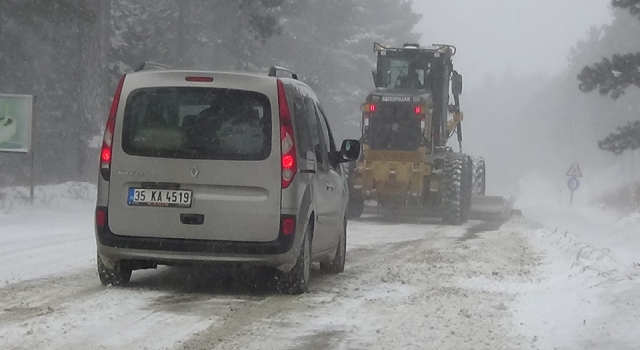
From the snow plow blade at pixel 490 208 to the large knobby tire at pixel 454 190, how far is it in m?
1.38

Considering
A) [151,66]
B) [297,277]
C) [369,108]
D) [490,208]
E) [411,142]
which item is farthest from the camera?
[490,208]

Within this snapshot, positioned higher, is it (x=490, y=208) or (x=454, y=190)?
(x=454, y=190)

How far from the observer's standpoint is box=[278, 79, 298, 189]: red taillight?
848 cm

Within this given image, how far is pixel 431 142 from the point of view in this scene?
22688mm

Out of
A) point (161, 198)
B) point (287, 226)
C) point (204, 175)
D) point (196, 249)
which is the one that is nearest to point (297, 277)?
point (287, 226)

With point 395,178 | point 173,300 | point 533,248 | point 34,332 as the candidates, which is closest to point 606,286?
point 173,300

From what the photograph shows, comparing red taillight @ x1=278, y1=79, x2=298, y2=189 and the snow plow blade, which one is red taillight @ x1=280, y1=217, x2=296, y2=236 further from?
the snow plow blade

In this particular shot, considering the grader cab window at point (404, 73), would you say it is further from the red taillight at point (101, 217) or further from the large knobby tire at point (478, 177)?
the red taillight at point (101, 217)

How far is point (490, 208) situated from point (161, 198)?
17.4 m

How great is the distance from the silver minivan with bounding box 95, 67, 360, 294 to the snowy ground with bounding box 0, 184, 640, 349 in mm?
397

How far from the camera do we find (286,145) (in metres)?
8.54

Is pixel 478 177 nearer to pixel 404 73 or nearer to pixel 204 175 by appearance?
pixel 404 73

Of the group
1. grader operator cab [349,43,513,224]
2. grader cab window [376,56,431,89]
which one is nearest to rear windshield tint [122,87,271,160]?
grader operator cab [349,43,513,224]

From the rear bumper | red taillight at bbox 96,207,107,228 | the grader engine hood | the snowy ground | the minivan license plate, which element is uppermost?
the grader engine hood
